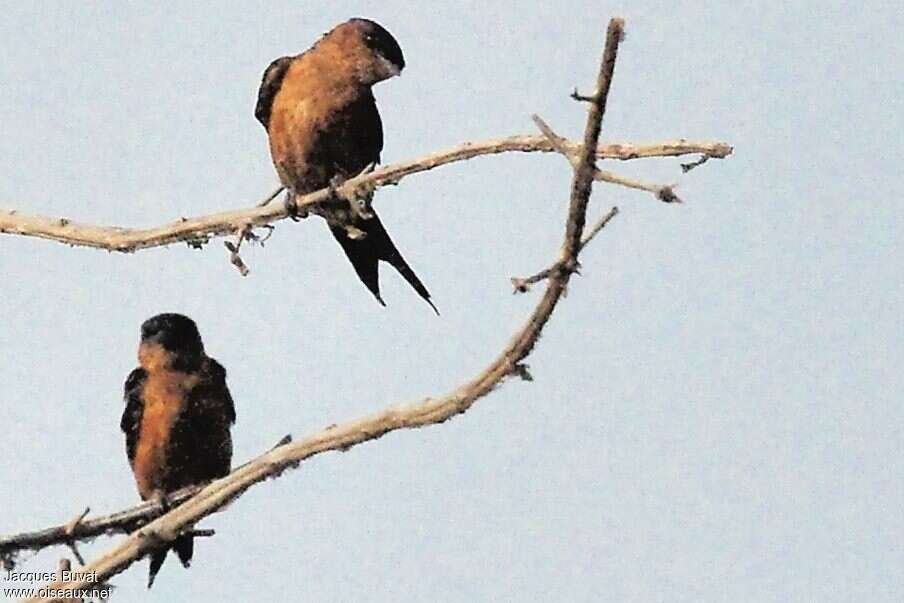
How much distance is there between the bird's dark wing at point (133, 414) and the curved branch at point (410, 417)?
4.26 metres

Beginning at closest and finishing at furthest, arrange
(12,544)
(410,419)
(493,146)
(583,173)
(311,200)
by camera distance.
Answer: (583,173) < (410,419) < (12,544) < (493,146) < (311,200)

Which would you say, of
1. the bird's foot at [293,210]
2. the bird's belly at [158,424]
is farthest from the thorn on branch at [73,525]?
the bird's belly at [158,424]

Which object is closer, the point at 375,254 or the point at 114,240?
the point at 114,240

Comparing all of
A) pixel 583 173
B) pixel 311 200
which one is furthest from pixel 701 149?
pixel 311 200

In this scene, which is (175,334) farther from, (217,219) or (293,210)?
(217,219)

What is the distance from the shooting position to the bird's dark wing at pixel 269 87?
26.1 ft

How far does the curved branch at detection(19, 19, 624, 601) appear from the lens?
8.73 ft

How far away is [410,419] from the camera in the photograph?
2.87m

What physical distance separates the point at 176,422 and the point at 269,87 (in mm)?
1681

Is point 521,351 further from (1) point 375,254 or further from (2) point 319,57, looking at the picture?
(2) point 319,57

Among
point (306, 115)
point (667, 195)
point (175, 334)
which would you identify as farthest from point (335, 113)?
point (667, 195)

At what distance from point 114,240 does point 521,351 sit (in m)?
1.72

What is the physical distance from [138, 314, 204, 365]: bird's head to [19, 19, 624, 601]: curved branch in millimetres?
4355

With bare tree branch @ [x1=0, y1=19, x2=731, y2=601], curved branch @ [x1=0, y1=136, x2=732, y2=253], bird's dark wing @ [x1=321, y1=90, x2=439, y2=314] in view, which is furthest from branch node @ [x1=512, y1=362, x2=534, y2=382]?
bird's dark wing @ [x1=321, y1=90, x2=439, y2=314]
